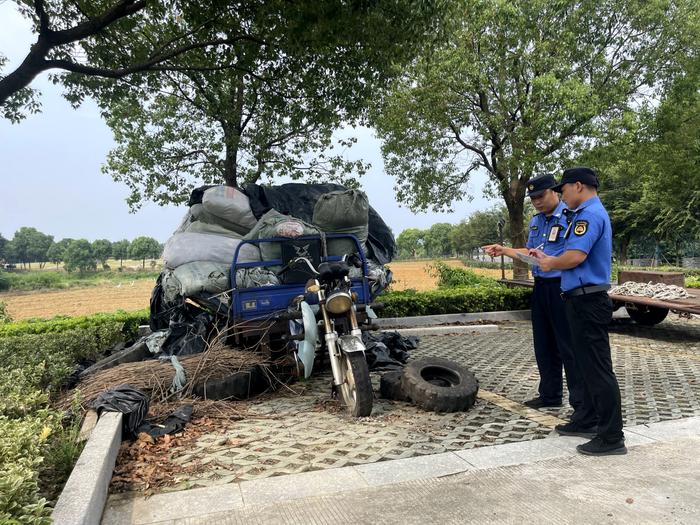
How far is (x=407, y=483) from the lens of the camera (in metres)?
2.91

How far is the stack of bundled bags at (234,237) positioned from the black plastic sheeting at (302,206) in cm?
51

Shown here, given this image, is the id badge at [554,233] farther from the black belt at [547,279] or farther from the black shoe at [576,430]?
the black shoe at [576,430]

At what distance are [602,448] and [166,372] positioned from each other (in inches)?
144

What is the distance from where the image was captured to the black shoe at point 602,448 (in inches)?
129

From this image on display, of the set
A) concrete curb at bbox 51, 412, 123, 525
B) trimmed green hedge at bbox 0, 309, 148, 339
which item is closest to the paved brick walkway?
concrete curb at bbox 51, 412, 123, 525

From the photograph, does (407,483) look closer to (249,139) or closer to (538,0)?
(249,139)

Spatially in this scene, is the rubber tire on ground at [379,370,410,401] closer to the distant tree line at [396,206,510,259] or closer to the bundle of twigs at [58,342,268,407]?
the bundle of twigs at [58,342,268,407]

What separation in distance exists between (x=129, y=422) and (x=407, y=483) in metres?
2.12

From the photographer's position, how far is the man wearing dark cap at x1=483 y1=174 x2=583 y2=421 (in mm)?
4289

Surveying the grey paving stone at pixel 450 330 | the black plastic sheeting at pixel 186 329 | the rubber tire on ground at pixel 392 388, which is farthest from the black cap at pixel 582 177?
the grey paving stone at pixel 450 330

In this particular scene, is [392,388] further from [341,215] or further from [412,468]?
[341,215]

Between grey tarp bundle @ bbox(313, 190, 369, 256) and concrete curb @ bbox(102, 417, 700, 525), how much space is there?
3073 millimetres

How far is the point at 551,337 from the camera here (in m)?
4.61

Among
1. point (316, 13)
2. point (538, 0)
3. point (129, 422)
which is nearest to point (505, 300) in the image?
point (538, 0)
